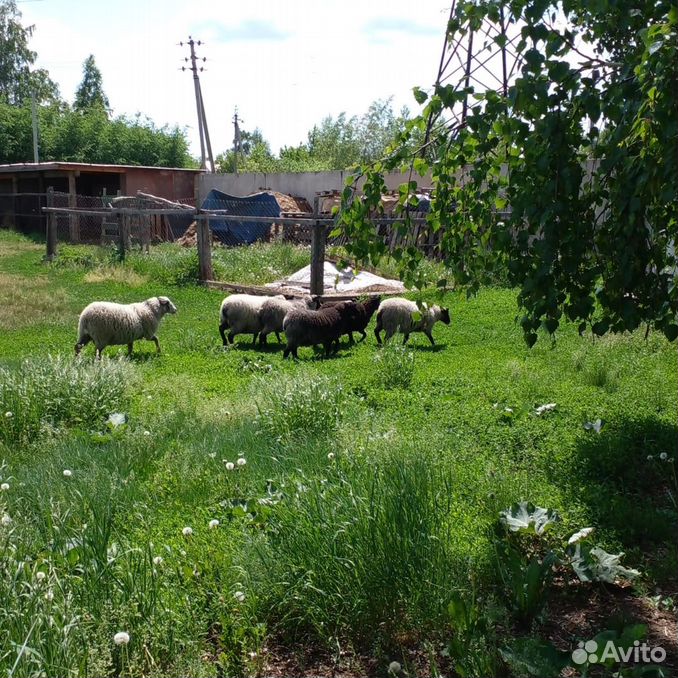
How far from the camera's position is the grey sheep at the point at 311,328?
11469 mm

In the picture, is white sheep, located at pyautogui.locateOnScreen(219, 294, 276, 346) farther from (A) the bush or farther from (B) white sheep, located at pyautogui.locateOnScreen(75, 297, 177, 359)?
(A) the bush

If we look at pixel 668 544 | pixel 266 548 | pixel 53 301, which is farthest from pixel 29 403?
pixel 53 301

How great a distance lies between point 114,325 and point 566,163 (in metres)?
8.22

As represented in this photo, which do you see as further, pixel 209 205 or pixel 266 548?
pixel 209 205

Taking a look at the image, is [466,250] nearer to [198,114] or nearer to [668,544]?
[668,544]

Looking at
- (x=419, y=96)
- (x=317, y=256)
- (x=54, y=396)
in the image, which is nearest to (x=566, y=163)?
(x=419, y=96)

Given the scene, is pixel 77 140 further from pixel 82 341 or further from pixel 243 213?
pixel 82 341

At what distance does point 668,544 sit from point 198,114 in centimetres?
4138

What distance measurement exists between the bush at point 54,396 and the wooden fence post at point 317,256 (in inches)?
308

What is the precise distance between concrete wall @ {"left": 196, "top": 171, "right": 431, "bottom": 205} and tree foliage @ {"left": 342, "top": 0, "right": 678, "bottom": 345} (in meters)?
23.3

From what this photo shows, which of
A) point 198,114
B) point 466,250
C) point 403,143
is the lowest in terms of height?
point 466,250

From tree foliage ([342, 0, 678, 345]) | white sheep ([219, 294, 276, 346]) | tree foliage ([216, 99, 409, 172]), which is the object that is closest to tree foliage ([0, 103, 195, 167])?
tree foliage ([216, 99, 409, 172])

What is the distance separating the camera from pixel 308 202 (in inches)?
1237

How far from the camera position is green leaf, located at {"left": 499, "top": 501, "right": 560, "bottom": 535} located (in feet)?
15.0
